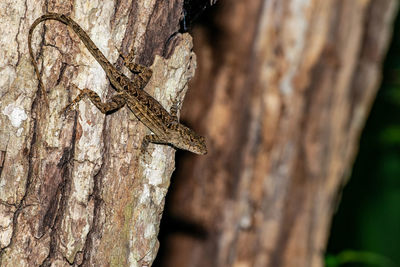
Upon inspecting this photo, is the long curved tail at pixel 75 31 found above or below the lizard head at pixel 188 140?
above

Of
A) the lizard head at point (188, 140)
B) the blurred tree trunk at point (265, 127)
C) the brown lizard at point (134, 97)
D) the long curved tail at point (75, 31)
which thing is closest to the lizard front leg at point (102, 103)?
the brown lizard at point (134, 97)

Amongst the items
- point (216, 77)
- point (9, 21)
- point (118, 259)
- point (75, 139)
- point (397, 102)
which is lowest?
point (118, 259)

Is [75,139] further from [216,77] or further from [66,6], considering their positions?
[216,77]

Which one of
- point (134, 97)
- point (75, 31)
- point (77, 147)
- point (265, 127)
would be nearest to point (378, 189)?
point (265, 127)

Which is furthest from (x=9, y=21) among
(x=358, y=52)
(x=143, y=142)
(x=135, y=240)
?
(x=358, y=52)

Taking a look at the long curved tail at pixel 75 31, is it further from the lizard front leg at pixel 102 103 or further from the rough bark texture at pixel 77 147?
the lizard front leg at pixel 102 103

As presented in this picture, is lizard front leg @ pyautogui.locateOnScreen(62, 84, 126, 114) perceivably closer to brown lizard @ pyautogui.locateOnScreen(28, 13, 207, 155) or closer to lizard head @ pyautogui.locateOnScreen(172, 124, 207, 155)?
brown lizard @ pyautogui.locateOnScreen(28, 13, 207, 155)
